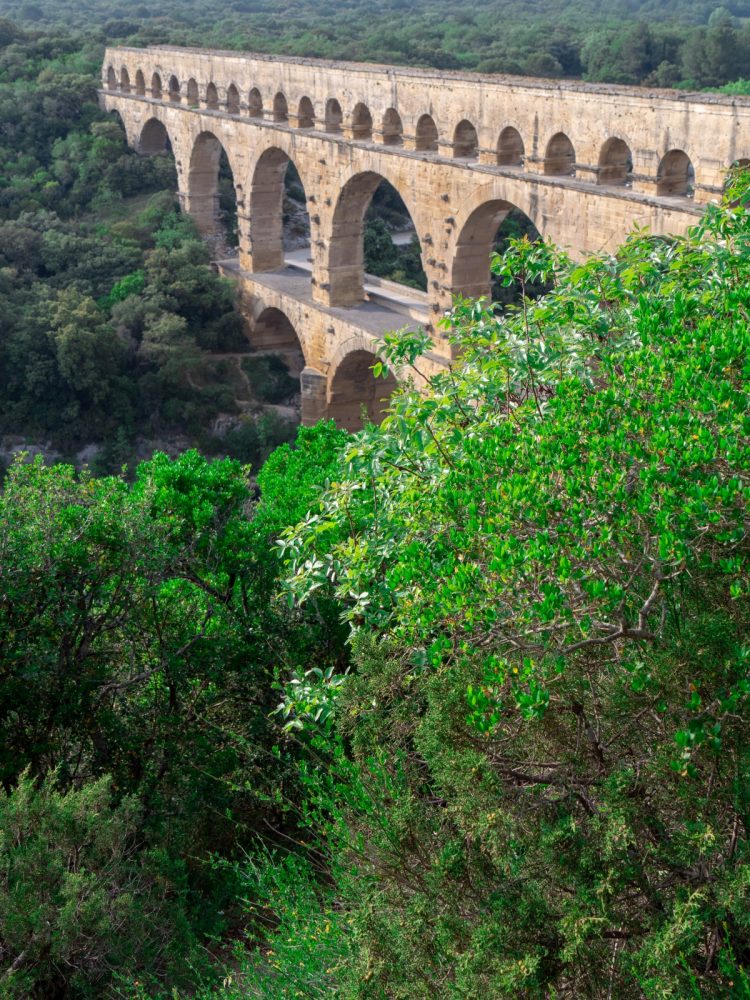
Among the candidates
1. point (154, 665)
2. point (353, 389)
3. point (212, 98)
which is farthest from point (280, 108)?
point (154, 665)

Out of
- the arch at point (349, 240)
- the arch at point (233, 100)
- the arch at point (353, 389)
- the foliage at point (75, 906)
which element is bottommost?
the arch at point (353, 389)

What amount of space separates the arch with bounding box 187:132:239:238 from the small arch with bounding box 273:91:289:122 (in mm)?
4931

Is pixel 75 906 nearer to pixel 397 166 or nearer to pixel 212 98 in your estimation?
pixel 397 166

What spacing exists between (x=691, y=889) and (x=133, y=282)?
2748cm

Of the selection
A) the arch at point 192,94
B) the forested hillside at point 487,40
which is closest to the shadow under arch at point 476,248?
the arch at point 192,94

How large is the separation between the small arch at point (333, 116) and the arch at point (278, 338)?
588 centimetres

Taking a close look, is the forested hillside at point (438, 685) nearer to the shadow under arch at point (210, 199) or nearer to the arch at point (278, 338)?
the arch at point (278, 338)

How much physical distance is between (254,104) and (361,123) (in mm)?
5688

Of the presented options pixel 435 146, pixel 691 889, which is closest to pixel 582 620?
pixel 691 889

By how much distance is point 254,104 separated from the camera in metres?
28.9

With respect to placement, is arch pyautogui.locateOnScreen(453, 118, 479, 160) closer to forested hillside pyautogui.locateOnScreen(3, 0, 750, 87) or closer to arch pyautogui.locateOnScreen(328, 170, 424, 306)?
arch pyautogui.locateOnScreen(328, 170, 424, 306)

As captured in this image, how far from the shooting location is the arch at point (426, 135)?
22.0 metres

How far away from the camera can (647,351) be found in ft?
20.2

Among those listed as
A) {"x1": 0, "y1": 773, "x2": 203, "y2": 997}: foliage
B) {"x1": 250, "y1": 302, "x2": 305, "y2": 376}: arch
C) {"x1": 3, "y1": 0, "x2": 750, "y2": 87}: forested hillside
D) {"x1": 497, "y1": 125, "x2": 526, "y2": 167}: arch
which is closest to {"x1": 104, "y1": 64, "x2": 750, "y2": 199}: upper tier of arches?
{"x1": 497, "y1": 125, "x2": 526, "y2": 167}: arch
